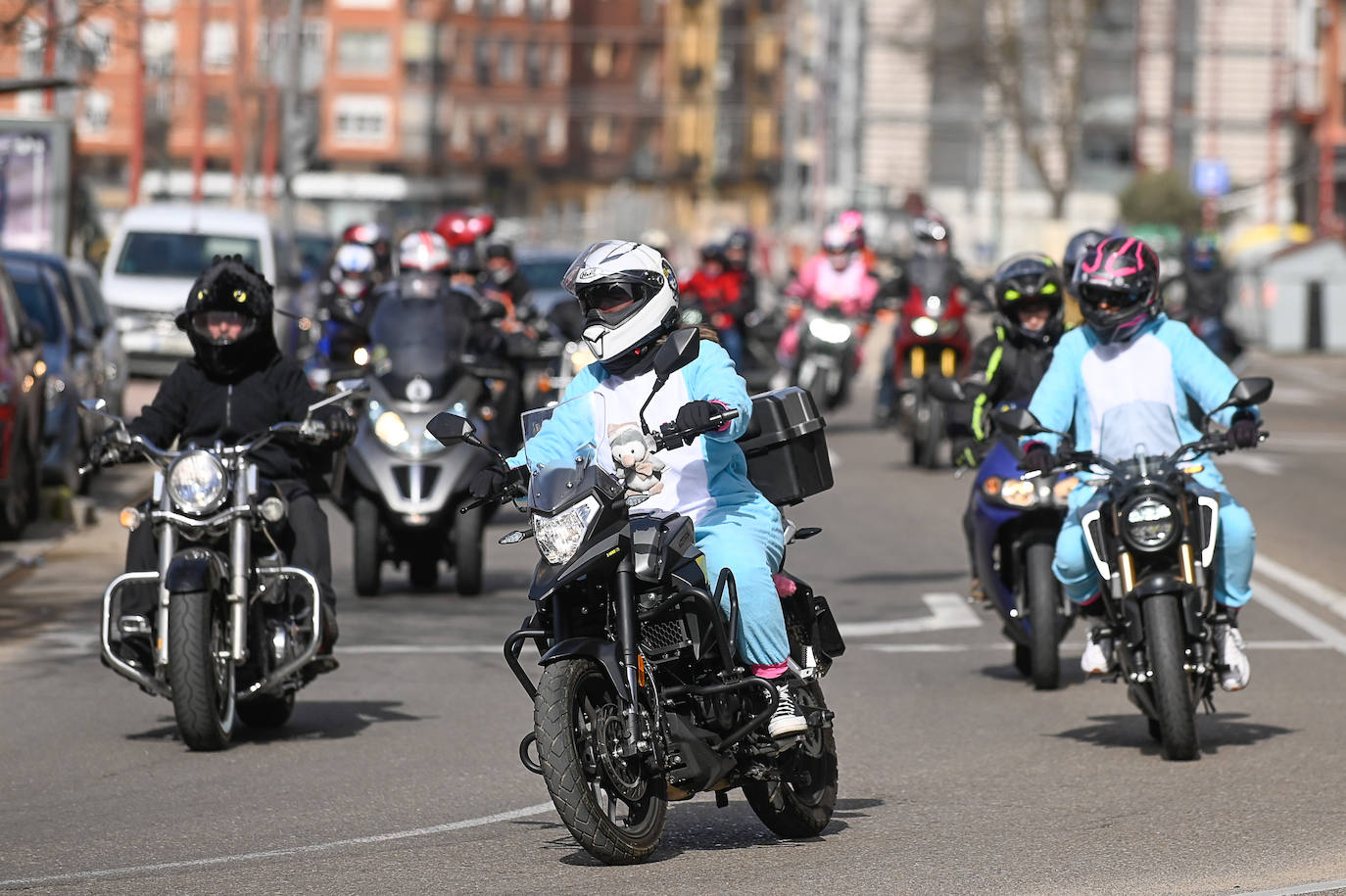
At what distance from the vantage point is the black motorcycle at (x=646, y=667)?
7.23m

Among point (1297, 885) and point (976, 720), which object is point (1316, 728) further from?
point (1297, 885)

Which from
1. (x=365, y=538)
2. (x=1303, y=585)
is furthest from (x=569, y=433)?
(x=1303, y=585)

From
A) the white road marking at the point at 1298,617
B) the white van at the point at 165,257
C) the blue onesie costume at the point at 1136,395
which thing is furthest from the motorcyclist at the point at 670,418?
the white van at the point at 165,257

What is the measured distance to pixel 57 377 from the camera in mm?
19156

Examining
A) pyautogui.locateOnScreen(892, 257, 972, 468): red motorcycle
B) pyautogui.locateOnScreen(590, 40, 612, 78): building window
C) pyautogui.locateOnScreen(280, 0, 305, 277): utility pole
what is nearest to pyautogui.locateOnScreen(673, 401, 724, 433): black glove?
pyautogui.locateOnScreen(892, 257, 972, 468): red motorcycle

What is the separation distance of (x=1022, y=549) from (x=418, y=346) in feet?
14.7

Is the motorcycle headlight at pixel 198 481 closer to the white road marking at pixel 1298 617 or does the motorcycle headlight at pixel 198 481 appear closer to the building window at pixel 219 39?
the white road marking at pixel 1298 617

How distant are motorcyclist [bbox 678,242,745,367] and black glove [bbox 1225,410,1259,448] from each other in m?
15.2

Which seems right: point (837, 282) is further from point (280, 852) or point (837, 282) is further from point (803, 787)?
point (280, 852)

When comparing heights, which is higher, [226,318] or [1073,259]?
[1073,259]

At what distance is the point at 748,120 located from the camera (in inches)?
5118

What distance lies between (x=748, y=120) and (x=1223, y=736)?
121 m

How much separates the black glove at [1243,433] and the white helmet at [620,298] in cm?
263

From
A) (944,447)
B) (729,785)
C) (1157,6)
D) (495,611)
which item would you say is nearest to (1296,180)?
(1157,6)
